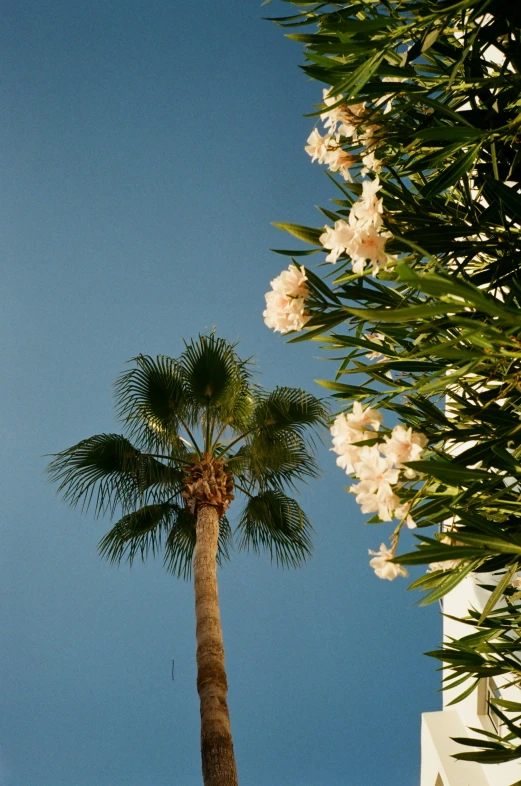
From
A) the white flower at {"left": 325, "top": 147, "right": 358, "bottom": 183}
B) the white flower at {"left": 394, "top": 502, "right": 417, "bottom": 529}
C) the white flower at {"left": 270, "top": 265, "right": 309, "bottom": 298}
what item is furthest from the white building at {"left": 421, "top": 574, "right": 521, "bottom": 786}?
the white flower at {"left": 270, "top": 265, "right": 309, "bottom": 298}

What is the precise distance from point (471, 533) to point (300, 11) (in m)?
2.23

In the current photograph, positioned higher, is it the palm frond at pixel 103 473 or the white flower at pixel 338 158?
the palm frond at pixel 103 473

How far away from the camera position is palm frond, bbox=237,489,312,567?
8.68m

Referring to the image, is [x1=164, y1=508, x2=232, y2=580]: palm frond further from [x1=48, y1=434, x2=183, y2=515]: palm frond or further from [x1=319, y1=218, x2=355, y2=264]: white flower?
[x1=319, y1=218, x2=355, y2=264]: white flower

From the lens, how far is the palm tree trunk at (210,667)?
5461 mm

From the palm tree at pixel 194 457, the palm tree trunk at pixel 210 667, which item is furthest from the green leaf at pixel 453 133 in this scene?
the palm tree at pixel 194 457

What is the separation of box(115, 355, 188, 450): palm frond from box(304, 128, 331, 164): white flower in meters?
5.49

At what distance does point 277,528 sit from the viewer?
8.73 m

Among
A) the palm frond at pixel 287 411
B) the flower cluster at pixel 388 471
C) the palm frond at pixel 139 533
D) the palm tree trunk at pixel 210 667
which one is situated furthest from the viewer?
the palm frond at pixel 139 533

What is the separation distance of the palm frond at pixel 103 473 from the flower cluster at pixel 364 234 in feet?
19.9

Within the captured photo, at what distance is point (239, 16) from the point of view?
1018 inches

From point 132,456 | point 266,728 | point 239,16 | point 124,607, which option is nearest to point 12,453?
point 124,607

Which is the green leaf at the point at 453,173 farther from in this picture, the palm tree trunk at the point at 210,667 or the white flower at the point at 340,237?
the palm tree trunk at the point at 210,667

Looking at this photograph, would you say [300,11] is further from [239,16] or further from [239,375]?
[239,16]
